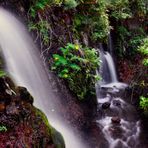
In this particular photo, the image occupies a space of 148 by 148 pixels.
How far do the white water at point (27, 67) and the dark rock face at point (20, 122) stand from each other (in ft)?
5.59

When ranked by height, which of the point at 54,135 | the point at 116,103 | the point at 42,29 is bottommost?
the point at 116,103

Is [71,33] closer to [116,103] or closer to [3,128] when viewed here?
[116,103]

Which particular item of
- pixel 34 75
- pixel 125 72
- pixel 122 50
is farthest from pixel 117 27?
pixel 34 75

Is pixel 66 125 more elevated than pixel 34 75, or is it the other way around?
pixel 34 75

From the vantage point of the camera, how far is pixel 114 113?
30.2 feet

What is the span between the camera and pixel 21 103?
521 centimetres

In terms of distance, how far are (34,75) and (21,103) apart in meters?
2.46

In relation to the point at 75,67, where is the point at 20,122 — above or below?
above

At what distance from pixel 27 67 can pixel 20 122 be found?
2.67 m

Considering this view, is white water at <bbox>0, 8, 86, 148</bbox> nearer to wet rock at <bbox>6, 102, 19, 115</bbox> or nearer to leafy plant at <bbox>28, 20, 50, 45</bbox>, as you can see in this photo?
leafy plant at <bbox>28, 20, 50, 45</bbox>

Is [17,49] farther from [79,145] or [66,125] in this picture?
[79,145]

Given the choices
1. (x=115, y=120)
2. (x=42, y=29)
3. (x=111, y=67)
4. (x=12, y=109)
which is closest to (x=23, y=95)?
(x=12, y=109)

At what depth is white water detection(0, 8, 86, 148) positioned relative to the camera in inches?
285

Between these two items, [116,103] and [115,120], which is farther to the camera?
[116,103]
